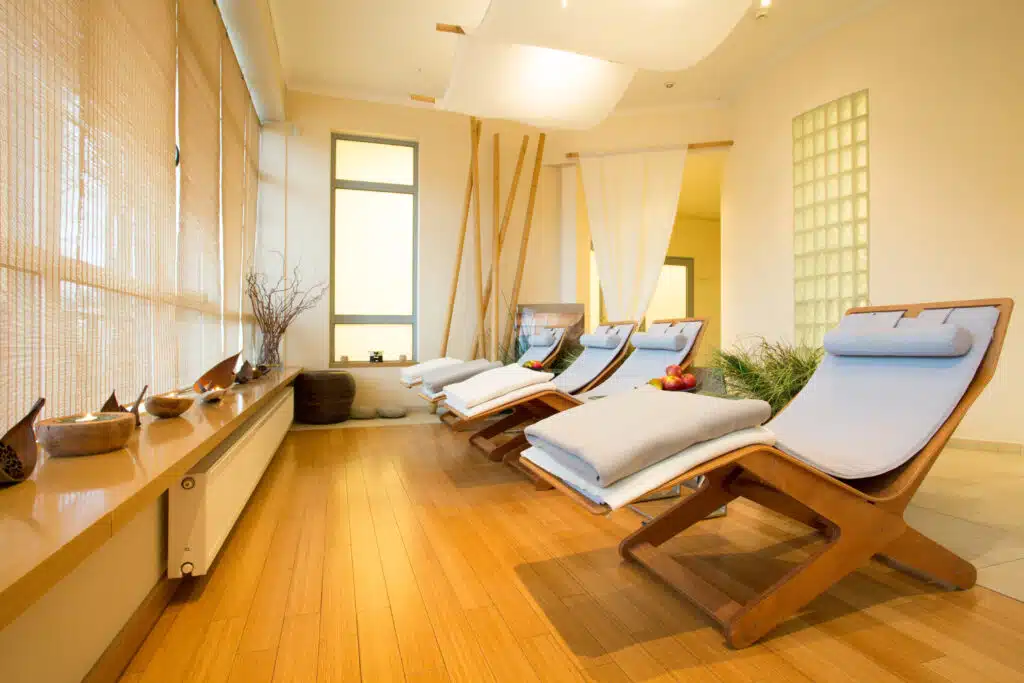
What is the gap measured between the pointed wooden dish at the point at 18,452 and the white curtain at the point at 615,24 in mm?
2437

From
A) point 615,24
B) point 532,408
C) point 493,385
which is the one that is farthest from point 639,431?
point 615,24

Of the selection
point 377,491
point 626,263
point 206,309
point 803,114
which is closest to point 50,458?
point 377,491

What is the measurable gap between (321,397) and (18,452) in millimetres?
3552

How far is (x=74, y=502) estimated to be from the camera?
3.06 ft

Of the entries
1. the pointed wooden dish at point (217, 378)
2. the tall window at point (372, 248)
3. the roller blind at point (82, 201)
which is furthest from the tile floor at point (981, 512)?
the tall window at point (372, 248)

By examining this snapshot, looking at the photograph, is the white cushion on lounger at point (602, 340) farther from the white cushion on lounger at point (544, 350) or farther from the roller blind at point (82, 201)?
the roller blind at point (82, 201)

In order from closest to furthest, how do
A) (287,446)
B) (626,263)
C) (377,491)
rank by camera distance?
(377,491), (287,446), (626,263)

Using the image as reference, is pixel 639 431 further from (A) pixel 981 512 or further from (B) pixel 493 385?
(A) pixel 981 512

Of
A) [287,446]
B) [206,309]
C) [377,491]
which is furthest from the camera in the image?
[287,446]

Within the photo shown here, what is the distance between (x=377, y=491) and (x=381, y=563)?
0.84m

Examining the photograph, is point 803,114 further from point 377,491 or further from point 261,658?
point 261,658

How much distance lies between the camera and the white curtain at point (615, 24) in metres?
2.53

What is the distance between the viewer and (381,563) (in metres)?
1.74

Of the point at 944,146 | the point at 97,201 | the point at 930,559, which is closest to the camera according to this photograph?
the point at 930,559
